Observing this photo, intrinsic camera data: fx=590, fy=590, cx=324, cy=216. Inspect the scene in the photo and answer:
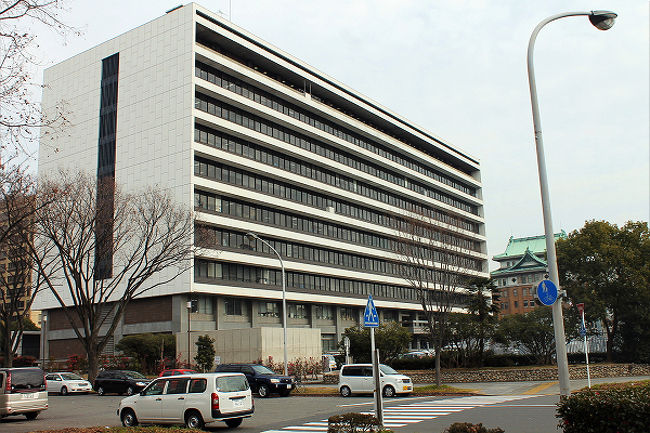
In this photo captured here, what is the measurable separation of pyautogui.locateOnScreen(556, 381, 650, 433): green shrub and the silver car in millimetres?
36084

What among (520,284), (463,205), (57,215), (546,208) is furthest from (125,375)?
(520,284)

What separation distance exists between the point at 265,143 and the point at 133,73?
593 inches

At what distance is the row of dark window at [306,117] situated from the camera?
59.0 m

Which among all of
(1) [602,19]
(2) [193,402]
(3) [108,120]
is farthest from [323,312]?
(1) [602,19]

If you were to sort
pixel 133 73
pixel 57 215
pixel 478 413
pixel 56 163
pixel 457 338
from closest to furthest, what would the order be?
pixel 478 413 < pixel 57 215 < pixel 457 338 < pixel 133 73 < pixel 56 163

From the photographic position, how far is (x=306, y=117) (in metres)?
70.0

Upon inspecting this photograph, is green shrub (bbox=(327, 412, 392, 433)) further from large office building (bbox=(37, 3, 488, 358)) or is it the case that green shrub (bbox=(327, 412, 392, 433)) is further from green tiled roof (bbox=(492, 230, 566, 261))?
green tiled roof (bbox=(492, 230, 566, 261))

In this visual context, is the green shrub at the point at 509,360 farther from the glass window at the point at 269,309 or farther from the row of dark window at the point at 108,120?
the row of dark window at the point at 108,120

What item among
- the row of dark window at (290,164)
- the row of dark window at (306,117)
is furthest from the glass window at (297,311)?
the row of dark window at (306,117)

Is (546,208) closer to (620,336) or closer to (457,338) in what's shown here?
(457,338)

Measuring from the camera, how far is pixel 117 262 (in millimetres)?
53719

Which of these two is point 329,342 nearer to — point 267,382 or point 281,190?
point 281,190

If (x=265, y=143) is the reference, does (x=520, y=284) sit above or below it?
below

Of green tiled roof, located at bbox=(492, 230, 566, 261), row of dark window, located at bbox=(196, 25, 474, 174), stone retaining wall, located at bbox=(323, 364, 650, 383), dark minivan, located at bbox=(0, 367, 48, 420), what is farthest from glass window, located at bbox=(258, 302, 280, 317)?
green tiled roof, located at bbox=(492, 230, 566, 261)
